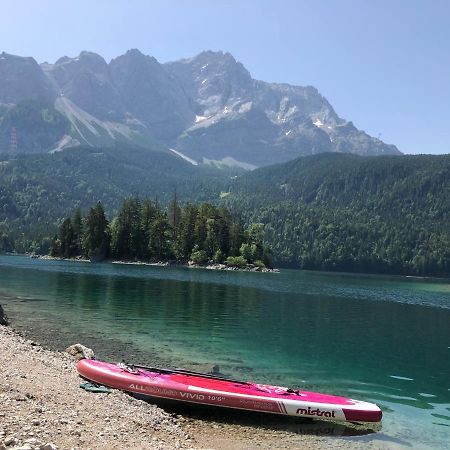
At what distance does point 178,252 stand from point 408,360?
464ft

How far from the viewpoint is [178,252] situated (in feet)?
582

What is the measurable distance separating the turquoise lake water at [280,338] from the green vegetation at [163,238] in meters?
97.1

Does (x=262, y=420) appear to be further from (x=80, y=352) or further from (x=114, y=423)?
(x=80, y=352)

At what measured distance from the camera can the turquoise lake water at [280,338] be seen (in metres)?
29.5

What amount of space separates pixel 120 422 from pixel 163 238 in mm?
161523

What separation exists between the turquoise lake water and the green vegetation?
97.1 m

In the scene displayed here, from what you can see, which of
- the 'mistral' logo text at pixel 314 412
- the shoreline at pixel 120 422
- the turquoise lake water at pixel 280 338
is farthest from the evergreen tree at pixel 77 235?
the 'mistral' logo text at pixel 314 412

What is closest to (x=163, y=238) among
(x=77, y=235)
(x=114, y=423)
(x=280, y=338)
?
(x=77, y=235)

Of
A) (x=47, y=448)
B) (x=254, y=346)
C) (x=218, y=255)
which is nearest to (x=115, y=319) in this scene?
(x=254, y=346)

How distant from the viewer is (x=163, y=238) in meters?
179

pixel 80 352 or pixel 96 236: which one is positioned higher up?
pixel 96 236

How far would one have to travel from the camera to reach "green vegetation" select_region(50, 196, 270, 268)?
176 metres

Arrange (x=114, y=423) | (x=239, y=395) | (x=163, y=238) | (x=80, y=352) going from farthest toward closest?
(x=163, y=238) → (x=80, y=352) → (x=239, y=395) → (x=114, y=423)

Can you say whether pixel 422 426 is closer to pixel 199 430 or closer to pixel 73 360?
pixel 199 430
